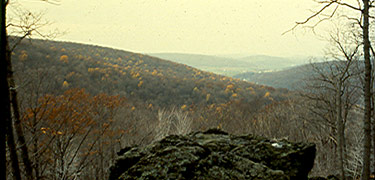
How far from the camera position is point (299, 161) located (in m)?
5.34

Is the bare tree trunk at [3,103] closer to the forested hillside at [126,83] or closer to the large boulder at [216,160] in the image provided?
the large boulder at [216,160]

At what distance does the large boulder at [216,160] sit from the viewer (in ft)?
13.6

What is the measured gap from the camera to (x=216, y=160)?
4461 mm

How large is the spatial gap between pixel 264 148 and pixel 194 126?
1227 inches

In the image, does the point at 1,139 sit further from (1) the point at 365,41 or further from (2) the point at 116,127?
(2) the point at 116,127

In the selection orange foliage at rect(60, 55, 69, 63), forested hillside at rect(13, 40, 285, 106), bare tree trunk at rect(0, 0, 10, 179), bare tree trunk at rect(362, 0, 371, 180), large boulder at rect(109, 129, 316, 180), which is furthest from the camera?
orange foliage at rect(60, 55, 69, 63)

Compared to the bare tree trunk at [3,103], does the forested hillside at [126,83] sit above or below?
below

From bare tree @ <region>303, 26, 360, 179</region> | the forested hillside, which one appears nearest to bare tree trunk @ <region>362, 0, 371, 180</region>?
bare tree @ <region>303, 26, 360, 179</region>

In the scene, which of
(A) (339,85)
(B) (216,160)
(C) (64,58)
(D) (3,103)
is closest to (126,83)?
(C) (64,58)

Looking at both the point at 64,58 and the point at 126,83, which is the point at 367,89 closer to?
the point at 126,83

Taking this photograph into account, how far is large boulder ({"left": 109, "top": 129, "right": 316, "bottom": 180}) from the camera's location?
4.14m

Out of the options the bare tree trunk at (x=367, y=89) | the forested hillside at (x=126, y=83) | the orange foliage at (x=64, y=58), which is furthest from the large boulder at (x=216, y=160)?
the orange foliage at (x=64, y=58)

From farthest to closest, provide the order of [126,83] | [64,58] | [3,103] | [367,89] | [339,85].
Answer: [64,58] → [126,83] → [339,85] → [367,89] → [3,103]

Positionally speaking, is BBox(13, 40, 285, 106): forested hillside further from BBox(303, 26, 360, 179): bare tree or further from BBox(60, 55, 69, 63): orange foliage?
BBox(303, 26, 360, 179): bare tree
